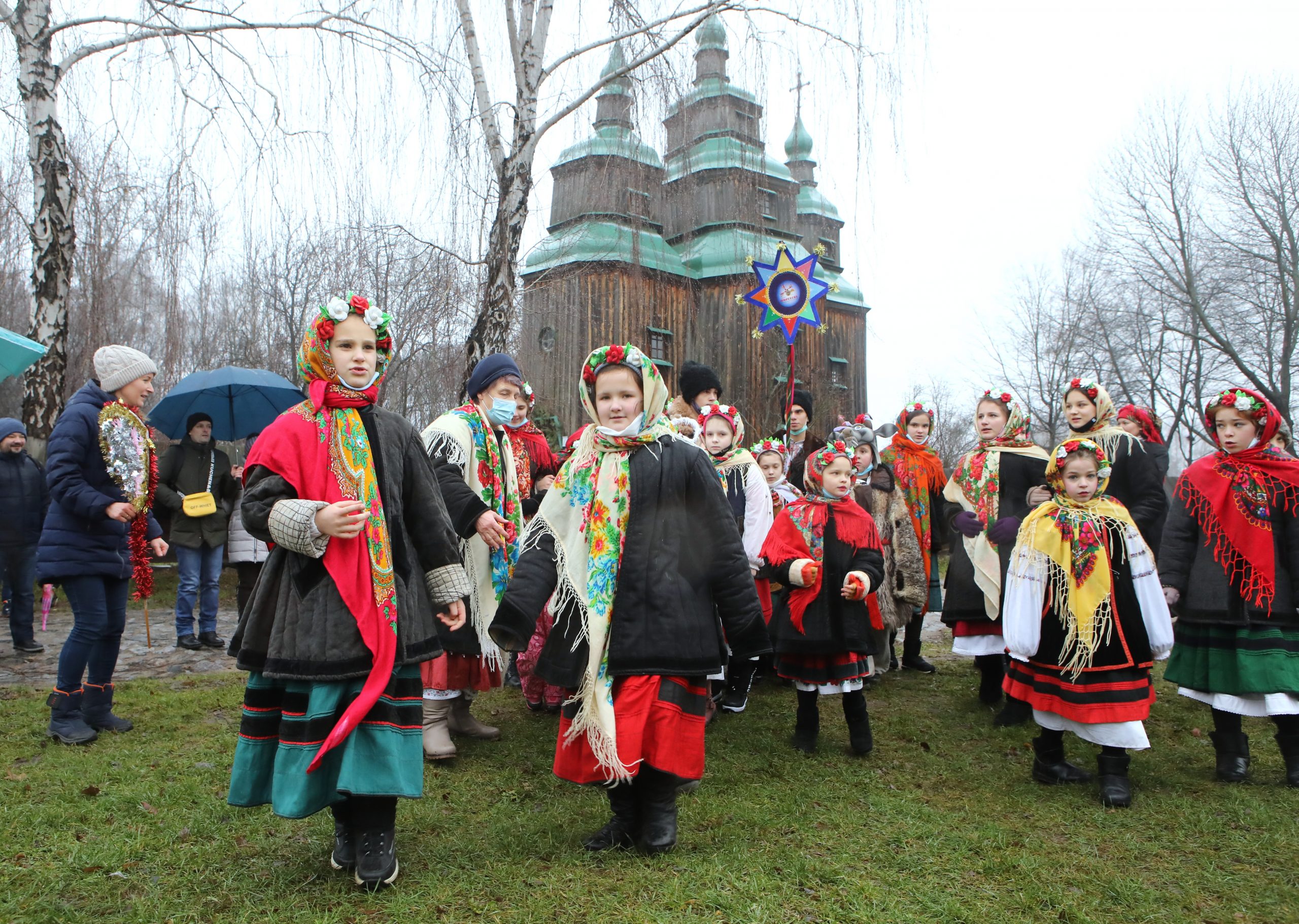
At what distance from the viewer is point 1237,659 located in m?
4.43

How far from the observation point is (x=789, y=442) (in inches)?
299

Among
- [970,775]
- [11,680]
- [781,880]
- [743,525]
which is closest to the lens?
[781,880]

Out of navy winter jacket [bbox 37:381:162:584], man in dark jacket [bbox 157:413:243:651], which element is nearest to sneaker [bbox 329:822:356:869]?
navy winter jacket [bbox 37:381:162:584]

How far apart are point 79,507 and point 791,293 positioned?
6422 mm

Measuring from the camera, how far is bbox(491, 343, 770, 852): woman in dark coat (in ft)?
10.6

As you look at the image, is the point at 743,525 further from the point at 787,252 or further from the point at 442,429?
the point at 787,252

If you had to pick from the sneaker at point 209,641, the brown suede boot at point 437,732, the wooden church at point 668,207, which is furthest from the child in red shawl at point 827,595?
the sneaker at point 209,641

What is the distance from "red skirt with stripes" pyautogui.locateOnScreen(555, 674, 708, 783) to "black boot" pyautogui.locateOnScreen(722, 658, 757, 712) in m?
2.48

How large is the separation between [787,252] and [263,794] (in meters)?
7.05

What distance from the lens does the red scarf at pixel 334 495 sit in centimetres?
288

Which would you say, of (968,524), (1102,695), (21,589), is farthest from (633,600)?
(21,589)

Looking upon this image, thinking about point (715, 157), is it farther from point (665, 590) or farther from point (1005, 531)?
point (665, 590)

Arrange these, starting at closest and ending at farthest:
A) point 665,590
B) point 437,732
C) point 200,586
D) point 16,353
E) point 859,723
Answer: point 665,590, point 437,732, point 859,723, point 16,353, point 200,586

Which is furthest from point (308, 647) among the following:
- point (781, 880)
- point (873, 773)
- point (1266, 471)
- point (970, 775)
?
point (1266, 471)
